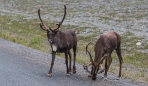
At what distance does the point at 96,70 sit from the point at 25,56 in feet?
13.9

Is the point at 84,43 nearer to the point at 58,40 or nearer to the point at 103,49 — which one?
the point at 103,49

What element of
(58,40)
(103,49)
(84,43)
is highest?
(58,40)

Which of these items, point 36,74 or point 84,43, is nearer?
point 36,74

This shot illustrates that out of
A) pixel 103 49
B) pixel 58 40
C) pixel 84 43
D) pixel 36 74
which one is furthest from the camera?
pixel 84 43

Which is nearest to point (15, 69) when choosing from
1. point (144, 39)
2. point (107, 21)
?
point (144, 39)

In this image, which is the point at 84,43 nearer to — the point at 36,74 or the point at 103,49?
the point at 103,49

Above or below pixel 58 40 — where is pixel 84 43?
below

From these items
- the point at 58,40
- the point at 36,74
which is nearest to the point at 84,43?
the point at 58,40

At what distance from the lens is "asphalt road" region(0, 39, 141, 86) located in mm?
11711

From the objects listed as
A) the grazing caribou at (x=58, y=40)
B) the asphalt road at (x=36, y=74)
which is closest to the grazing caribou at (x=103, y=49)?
the asphalt road at (x=36, y=74)

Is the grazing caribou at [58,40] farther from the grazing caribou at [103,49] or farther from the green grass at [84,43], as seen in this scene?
the green grass at [84,43]

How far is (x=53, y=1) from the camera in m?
69.9

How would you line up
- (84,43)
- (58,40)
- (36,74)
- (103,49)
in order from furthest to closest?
(84,43)
(103,49)
(58,40)
(36,74)

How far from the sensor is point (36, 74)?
1277 cm
